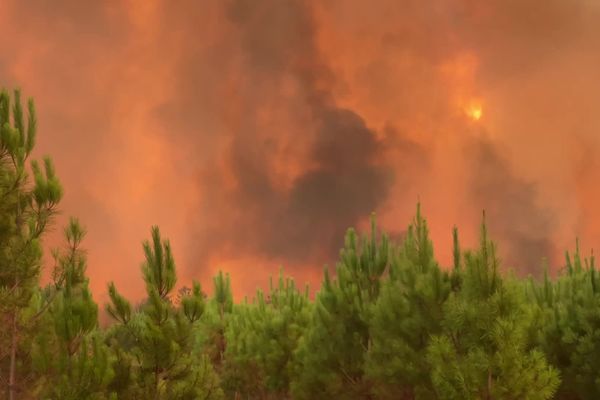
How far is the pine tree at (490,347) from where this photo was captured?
12609mm

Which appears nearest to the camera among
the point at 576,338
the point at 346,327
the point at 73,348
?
the point at 73,348

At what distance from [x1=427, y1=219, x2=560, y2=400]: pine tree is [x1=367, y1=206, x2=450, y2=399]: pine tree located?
11.4ft

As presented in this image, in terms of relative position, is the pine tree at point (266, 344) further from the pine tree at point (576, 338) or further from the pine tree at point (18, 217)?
the pine tree at point (18, 217)

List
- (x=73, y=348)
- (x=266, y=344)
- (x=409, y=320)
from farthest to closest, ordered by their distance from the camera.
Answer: (x=266, y=344), (x=409, y=320), (x=73, y=348)

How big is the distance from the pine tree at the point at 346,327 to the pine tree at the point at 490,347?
764cm

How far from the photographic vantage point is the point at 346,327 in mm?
21578

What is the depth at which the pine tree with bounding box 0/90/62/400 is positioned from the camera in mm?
11242

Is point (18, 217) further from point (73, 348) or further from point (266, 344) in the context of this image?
point (266, 344)

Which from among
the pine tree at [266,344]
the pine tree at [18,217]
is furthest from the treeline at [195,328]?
the pine tree at [266,344]

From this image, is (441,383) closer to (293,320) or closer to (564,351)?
(564,351)

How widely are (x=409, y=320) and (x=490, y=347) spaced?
15.3ft

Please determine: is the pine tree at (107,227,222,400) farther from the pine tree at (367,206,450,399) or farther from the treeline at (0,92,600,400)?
the pine tree at (367,206,450,399)

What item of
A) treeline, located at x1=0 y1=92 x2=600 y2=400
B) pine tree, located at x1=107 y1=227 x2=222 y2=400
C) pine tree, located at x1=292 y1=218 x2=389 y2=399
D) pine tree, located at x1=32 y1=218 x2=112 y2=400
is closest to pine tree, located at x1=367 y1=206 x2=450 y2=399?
treeline, located at x1=0 y1=92 x2=600 y2=400

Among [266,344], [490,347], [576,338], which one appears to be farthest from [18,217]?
[266,344]
